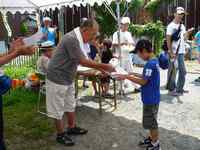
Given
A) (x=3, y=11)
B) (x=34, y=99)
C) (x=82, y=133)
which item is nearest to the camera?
(x=82, y=133)

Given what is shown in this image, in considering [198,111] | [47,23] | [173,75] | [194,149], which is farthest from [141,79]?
[47,23]

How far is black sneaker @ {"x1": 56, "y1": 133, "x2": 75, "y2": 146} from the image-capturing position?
5.23 meters

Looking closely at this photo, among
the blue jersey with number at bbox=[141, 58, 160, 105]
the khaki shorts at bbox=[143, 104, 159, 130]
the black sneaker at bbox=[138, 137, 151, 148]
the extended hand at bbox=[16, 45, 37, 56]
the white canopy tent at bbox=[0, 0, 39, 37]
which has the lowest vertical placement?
the black sneaker at bbox=[138, 137, 151, 148]

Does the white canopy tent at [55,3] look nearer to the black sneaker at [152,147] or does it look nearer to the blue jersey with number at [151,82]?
the blue jersey with number at [151,82]

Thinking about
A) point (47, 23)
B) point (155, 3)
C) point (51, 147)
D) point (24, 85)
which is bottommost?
point (51, 147)

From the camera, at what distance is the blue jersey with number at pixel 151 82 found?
14.5 ft

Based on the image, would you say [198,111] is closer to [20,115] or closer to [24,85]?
[20,115]

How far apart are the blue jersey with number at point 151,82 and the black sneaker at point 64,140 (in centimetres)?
140

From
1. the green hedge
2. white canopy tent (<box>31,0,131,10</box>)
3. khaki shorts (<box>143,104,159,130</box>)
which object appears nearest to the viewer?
khaki shorts (<box>143,104,159,130</box>)

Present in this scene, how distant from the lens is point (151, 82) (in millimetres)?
4484

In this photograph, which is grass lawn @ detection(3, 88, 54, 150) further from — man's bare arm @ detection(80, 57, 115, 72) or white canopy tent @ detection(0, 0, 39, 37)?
white canopy tent @ detection(0, 0, 39, 37)

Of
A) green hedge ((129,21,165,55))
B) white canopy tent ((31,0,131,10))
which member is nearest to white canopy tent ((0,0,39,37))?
white canopy tent ((31,0,131,10))

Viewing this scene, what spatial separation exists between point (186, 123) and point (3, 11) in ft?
24.1

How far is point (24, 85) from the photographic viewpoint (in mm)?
8992
